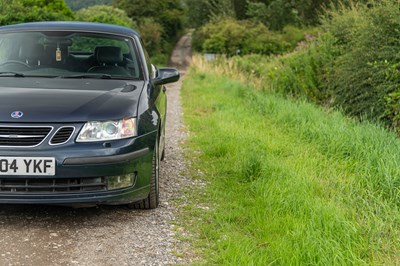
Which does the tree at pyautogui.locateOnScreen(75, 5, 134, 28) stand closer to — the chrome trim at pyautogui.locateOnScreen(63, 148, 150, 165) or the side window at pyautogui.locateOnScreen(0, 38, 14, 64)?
the side window at pyautogui.locateOnScreen(0, 38, 14, 64)

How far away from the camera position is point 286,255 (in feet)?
11.3

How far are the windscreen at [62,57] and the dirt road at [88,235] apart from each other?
1296 millimetres

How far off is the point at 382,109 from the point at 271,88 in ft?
14.3

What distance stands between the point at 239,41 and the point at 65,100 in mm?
37089

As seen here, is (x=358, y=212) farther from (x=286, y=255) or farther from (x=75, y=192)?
(x=75, y=192)

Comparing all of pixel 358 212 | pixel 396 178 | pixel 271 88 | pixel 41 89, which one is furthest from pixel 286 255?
pixel 271 88

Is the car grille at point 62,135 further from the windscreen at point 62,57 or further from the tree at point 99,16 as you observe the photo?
the tree at point 99,16

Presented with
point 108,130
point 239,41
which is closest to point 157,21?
point 239,41

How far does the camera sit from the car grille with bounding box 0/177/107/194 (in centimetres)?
388

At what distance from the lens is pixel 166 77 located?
5.36m

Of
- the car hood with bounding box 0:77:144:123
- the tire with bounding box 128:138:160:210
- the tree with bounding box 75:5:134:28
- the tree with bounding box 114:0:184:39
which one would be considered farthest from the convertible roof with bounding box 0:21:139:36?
the tree with bounding box 114:0:184:39

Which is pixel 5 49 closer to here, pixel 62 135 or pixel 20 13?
pixel 62 135

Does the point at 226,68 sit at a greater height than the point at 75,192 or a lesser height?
lesser

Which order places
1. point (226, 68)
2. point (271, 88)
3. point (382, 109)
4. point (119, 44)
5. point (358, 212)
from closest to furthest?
point (358, 212) < point (119, 44) < point (382, 109) < point (271, 88) < point (226, 68)
